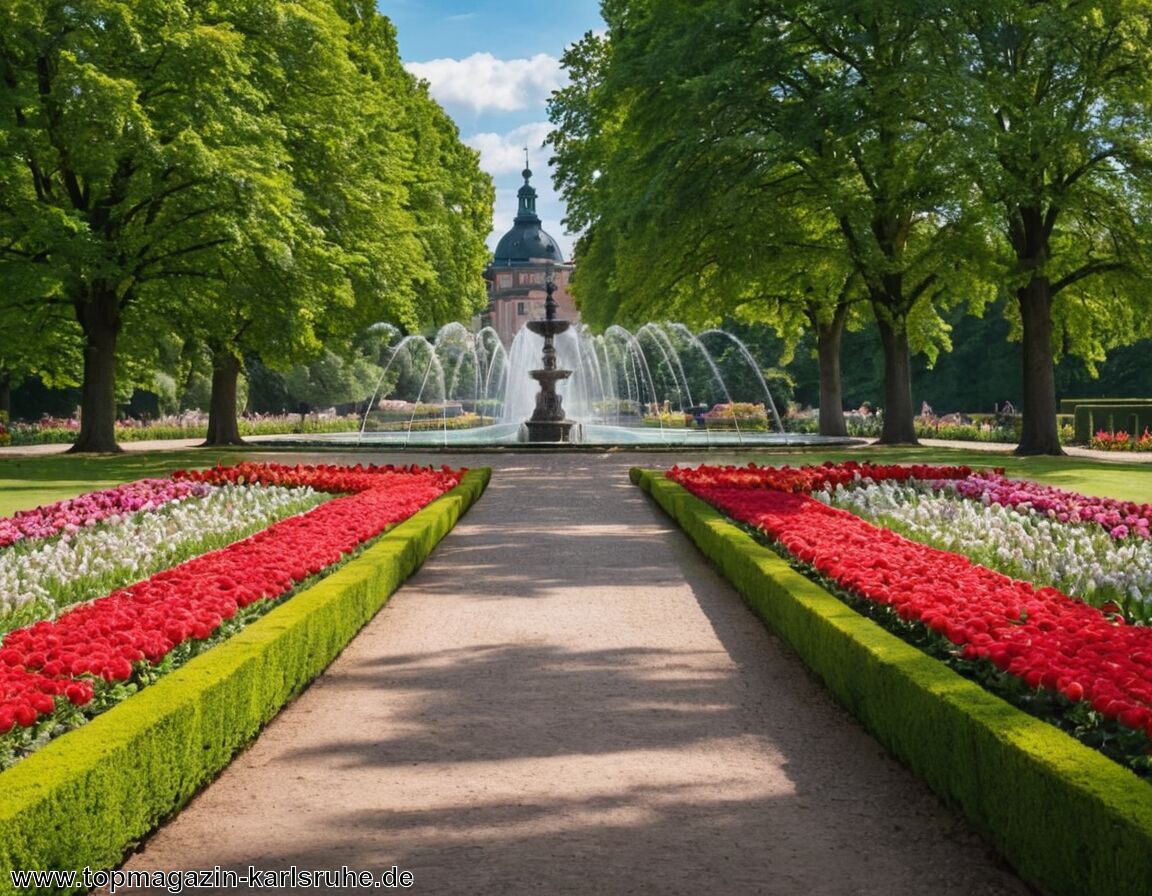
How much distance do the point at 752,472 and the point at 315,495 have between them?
577 centimetres

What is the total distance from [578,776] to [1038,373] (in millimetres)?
21591

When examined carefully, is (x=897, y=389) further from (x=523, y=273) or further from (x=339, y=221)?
(x=523, y=273)

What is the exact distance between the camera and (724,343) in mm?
59844

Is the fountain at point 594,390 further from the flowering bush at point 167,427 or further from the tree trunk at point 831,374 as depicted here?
the tree trunk at point 831,374

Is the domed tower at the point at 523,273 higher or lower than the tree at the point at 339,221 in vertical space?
higher

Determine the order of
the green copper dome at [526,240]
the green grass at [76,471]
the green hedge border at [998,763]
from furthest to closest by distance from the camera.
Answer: the green copper dome at [526,240]
the green grass at [76,471]
the green hedge border at [998,763]

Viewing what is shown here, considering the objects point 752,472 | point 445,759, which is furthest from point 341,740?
point 752,472

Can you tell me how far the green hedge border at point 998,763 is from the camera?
317 centimetres

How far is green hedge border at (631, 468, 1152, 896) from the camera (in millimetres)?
3170

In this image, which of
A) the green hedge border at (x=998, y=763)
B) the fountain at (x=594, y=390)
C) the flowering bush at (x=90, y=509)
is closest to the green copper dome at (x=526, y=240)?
the fountain at (x=594, y=390)

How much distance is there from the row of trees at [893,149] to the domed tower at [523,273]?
87772 mm

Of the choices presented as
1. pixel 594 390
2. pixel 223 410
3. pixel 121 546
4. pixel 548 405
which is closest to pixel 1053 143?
pixel 548 405

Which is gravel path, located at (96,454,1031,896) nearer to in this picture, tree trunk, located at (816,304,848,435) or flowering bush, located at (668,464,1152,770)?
flowering bush, located at (668,464,1152,770)

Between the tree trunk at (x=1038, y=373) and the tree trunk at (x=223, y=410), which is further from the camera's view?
the tree trunk at (x=223, y=410)
